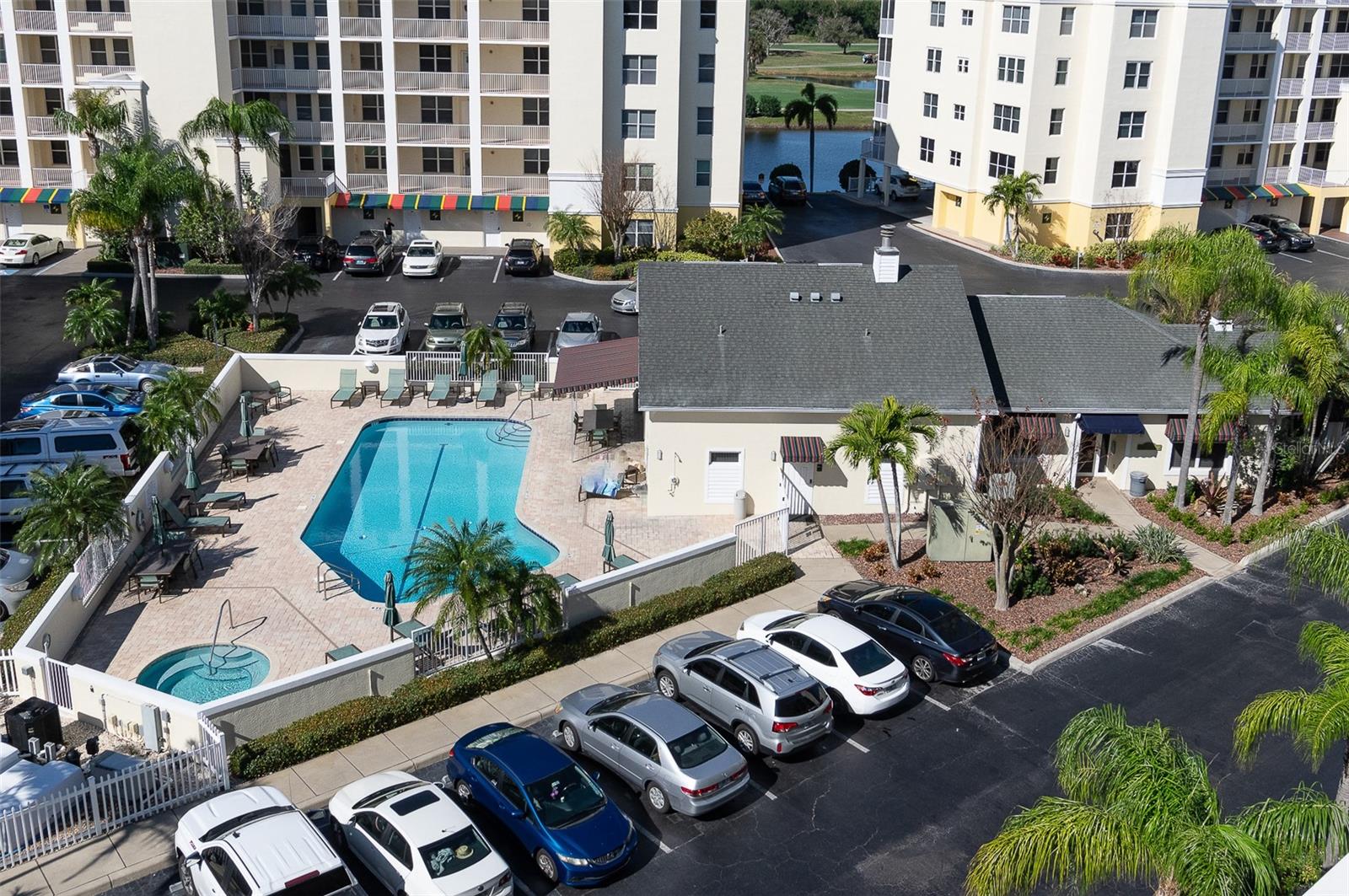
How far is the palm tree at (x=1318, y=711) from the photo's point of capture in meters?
14.8

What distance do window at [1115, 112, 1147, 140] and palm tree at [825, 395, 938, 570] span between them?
118 feet

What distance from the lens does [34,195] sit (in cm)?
5828

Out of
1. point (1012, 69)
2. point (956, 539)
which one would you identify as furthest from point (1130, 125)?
point (956, 539)

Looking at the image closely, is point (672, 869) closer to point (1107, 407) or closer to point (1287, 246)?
point (1107, 407)

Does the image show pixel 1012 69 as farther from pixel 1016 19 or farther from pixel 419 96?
pixel 419 96

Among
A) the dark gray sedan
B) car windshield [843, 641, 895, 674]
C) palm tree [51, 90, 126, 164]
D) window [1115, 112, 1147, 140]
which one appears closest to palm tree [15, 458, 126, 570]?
the dark gray sedan

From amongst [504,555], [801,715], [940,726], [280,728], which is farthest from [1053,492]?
[280,728]

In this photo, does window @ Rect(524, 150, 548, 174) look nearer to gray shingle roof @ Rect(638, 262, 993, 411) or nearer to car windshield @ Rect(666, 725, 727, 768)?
gray shingle roof @ Rect(638, 262, 993, 411)

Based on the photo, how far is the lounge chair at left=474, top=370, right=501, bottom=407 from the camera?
133 feet

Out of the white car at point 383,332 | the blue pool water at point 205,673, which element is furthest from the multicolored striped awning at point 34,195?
the blue pool water at point 205,673

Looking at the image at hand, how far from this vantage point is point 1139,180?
61906 millimetres

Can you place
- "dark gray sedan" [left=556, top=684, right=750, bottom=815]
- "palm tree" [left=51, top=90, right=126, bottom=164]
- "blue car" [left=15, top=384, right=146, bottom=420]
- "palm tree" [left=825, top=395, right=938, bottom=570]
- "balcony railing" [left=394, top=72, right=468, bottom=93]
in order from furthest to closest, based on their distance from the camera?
"balcony railing" [left=394, top=72, right=468, bottom=93]
"palm tree" [left=51, top=90, right=126, bottom=164]
"blue car" [left=15, top=384, right=146, bottom=420]
"palm tree" [left=825, top=395, right=938, bottom=570]
"dark gray sedan" [left=556, top=684, right=750, bottom=815]

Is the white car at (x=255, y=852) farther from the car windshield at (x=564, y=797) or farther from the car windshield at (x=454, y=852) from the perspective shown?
the car windshield at (x=564, y=797)

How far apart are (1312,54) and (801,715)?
58371 mm
